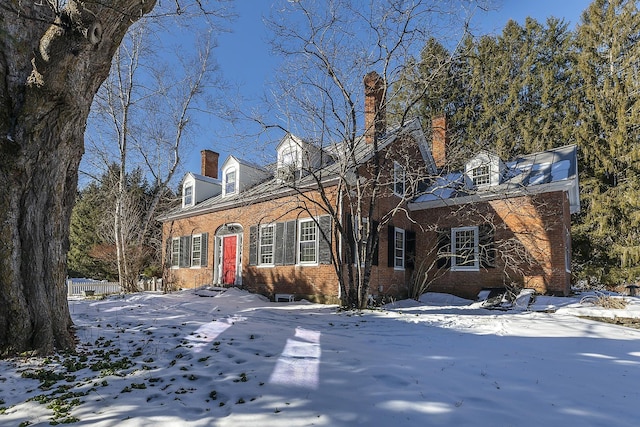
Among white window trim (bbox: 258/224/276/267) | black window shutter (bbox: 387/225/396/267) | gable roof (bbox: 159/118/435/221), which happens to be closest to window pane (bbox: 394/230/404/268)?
black window shutter (bbox: 387/225/396/267)

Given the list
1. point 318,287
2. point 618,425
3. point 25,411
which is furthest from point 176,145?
point 618,425

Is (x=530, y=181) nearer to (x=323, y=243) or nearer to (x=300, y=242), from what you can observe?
(x=323, y=243)

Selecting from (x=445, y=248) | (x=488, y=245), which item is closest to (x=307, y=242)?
(x=445, y=248)

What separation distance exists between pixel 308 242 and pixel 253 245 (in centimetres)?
274

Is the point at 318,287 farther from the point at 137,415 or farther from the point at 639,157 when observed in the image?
the point at 639,157

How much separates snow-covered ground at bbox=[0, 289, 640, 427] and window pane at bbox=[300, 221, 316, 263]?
539cm

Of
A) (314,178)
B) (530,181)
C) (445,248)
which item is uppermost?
(530,181)

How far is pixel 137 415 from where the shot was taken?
9.97ft

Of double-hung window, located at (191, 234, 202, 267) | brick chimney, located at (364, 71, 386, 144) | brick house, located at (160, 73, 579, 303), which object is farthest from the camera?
double-hung window, located at (191, 234, 202, 267)

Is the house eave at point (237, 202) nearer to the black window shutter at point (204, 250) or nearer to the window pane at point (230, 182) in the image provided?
the window pane at point (230, 182)

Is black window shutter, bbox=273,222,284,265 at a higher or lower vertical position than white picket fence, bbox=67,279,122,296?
higher

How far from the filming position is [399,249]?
1429cm

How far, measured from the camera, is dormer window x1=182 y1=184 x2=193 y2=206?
1788 cm

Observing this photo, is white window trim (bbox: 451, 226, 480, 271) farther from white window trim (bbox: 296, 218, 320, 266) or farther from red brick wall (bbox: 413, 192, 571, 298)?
white window trim (bbox: 296, 218, 320, 266)
